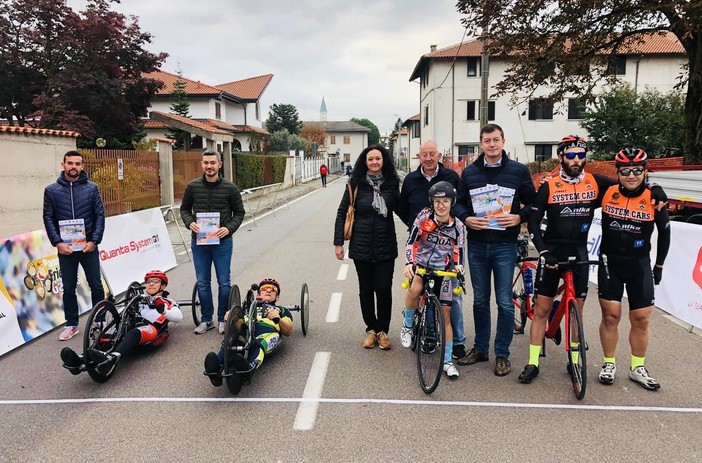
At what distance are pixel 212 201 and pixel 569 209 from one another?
363 cm

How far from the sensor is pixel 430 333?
15.6 ft

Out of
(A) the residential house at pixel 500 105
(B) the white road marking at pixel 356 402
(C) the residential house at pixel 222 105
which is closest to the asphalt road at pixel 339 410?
(B) the white road marking at pixel 356 402

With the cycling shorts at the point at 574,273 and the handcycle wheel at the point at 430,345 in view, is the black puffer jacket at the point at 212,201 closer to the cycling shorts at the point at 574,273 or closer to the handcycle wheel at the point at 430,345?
the handcycle wheel at the point at 430,345

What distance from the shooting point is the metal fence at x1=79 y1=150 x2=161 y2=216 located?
1524 cm

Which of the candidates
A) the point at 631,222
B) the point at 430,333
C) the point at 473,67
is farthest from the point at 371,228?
the point at 473,67

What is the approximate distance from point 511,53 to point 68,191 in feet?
44.5

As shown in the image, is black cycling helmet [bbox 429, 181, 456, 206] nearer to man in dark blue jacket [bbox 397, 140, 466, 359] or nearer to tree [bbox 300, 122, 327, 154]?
man in dark blue jacket [bbox 397, 140, 466, 359]

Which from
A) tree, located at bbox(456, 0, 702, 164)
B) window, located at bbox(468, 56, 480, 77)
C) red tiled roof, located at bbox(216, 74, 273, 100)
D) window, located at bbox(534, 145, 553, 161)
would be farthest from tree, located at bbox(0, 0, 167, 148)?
red tiled roof, located at bbox(216, 74, 273, 100)

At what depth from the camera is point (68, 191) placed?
19.1 ft

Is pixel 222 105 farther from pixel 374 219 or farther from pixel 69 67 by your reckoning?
pixel 374 219

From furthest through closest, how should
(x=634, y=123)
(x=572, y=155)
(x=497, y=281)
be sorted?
A: (x=634, y=123), (x=497, y=281), (x=572, y=155)

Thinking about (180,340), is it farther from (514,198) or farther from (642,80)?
(642,80)

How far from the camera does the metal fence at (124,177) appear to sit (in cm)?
1524

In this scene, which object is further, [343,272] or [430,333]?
[343,272]
